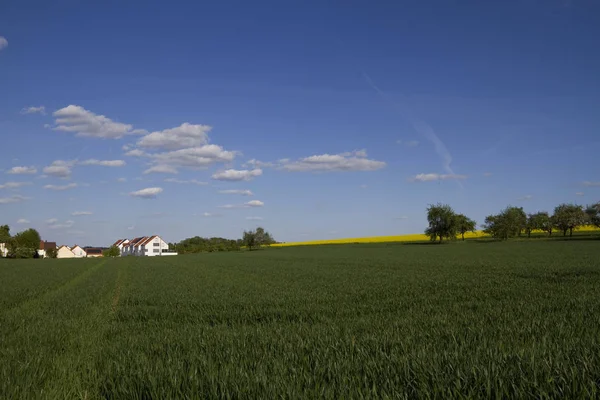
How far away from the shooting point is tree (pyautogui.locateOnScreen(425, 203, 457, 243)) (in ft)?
391

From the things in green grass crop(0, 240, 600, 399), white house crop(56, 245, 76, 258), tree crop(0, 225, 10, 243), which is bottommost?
green grass crop(0, 240, 600, 399)

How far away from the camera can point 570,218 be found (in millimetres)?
119750

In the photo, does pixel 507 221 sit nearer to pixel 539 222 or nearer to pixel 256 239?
pixel 539 222

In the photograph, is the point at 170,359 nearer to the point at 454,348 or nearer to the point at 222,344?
the point at 222,344

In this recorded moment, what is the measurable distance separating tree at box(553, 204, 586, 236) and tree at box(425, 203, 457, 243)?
99.3ft

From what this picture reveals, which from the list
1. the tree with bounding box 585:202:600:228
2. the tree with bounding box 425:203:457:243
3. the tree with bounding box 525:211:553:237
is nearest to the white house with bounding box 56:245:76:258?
the tree with bounding box 425:203:457:243

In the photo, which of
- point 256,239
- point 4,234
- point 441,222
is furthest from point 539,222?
point 4,234

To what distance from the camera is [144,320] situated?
14094mm

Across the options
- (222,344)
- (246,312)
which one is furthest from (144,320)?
(222,344)

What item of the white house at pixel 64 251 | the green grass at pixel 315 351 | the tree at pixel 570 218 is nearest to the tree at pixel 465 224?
the tree at pixel 570 218

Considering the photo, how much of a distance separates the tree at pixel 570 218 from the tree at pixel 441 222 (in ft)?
99.3

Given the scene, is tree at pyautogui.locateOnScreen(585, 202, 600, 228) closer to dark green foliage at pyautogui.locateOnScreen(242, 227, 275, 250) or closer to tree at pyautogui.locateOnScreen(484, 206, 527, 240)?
tree at pyautogui.locateOnScreen(484, 206, 527, 240)

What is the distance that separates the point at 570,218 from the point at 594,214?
562 cm

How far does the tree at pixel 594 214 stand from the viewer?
114794mm
